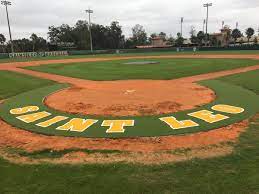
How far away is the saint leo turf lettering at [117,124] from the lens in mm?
8261

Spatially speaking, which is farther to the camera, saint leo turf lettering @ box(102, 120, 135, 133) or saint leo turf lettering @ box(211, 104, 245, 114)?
saint leo turf lettering @ box(211, 104, 245, 114)

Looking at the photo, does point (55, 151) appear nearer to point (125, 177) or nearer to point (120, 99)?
point (125, 177)

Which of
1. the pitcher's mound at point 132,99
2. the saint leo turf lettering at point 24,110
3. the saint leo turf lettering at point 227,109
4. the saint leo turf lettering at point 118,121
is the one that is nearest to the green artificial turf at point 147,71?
the pitcher's mound at point 132,99

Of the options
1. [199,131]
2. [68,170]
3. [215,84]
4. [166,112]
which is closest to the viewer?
[68,170]

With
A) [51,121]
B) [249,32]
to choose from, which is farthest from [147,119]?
[249,32]

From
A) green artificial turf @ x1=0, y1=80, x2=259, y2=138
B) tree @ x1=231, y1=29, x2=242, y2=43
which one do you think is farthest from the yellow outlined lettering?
tree @ x1=231, y1=29, x2=242, y2=43

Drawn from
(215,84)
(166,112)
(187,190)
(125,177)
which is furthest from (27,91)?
(187,190)

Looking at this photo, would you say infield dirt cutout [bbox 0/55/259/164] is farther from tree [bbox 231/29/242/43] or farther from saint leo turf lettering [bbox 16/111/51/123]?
tree [bbox 231/29/242/43]

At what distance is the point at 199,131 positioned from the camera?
309 inches

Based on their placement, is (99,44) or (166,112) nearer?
(166,112)

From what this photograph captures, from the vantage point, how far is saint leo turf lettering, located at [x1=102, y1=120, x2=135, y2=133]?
826 cm

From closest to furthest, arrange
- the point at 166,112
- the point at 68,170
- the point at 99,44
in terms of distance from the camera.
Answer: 1. the point at 68,170
2. the point at 166,112
3. the point at 99,44

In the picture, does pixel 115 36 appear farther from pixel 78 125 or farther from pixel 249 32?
pixel 78 125

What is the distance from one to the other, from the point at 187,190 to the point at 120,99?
311 inches
